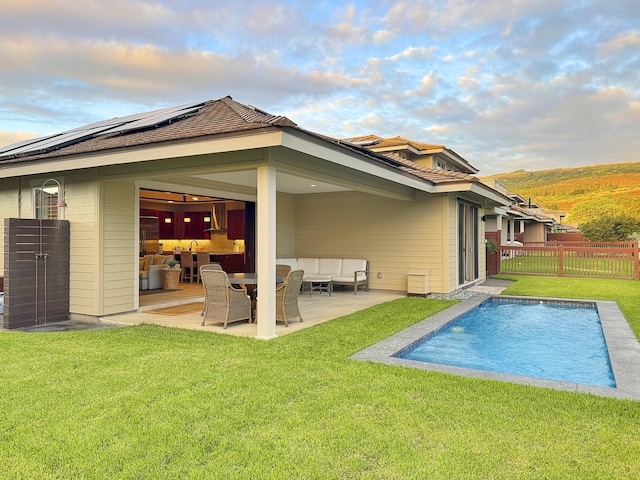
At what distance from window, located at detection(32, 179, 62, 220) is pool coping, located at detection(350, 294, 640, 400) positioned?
6167mm

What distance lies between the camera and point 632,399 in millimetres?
3613

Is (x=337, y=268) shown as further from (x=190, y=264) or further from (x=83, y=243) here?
(x=83, y=243)

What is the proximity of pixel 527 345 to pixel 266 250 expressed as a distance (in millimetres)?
4121

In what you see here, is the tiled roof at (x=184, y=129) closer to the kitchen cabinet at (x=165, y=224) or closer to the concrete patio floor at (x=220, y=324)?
the concrete patio floor at (x=220, y=324)


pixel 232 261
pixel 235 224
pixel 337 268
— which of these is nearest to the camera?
pixel 337 268

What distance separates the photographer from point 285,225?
12.1 meters

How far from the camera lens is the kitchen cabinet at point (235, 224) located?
14039 mm

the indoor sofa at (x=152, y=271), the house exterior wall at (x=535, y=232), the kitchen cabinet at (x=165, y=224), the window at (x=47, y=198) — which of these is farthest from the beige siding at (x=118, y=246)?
the house exterior wall at (x=535, y=232)

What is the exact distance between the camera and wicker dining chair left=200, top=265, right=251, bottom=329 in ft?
21.1

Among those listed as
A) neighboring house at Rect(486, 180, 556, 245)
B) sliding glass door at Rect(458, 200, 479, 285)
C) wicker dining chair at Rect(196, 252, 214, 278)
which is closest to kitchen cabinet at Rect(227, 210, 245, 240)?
wicker dining chair at Rect(196, 252, 214, 278)

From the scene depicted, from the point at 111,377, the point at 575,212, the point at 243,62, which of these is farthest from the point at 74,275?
the point at 575,212

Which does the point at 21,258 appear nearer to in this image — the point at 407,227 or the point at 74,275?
the point at 74,275

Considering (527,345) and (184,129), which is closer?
(184,129)

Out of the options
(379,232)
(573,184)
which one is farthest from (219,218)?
(573,184)
